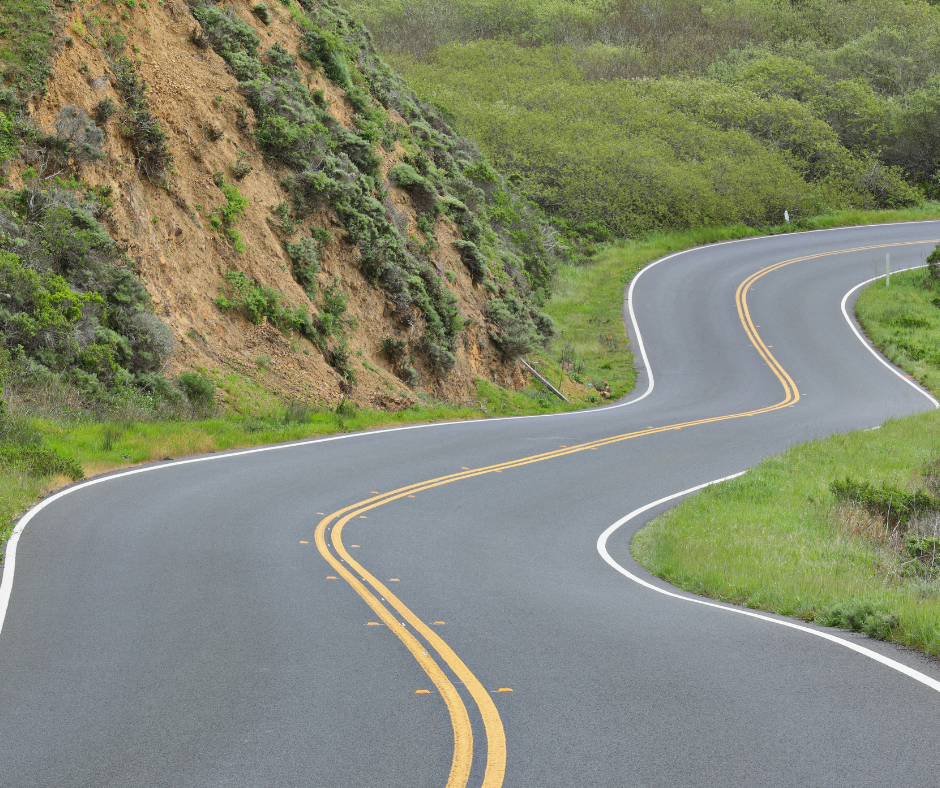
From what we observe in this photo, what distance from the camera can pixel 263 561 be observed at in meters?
9.48

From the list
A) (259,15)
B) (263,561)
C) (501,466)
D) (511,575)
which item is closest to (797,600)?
(511,575)

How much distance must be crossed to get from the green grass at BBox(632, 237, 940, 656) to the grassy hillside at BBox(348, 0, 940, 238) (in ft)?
91.4

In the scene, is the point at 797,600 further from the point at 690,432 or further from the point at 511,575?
the point at 690,432

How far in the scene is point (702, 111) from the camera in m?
55.0

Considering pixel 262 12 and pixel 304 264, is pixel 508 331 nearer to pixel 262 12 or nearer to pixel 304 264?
pixel 304 264

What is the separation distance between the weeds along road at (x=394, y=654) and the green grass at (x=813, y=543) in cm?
47

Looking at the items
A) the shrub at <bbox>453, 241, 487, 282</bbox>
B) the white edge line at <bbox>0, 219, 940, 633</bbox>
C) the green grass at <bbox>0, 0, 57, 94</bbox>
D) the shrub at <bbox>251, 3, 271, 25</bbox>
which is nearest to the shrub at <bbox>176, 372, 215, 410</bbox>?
the white edge line at <bbox>0, 219, 940, 633</bbox>

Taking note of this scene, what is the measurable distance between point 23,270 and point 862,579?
13.9 meters

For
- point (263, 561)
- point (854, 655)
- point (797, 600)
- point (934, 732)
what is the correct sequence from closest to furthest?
point (934, 732)
point (854, 655)
point (797, 600)
point (263, 561)

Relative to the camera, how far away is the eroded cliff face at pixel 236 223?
18.7m

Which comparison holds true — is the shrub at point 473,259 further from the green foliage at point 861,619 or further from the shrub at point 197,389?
the green foliage at point 861,619

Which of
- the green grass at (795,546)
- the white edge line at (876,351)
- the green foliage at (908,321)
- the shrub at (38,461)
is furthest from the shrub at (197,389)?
the green foliage at (908,321)

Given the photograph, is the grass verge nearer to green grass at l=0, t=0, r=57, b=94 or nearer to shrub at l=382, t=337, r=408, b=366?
shrub at l=382, t=337, r=408, b=366

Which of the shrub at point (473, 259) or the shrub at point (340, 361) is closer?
the shrub at point (340, 361)
